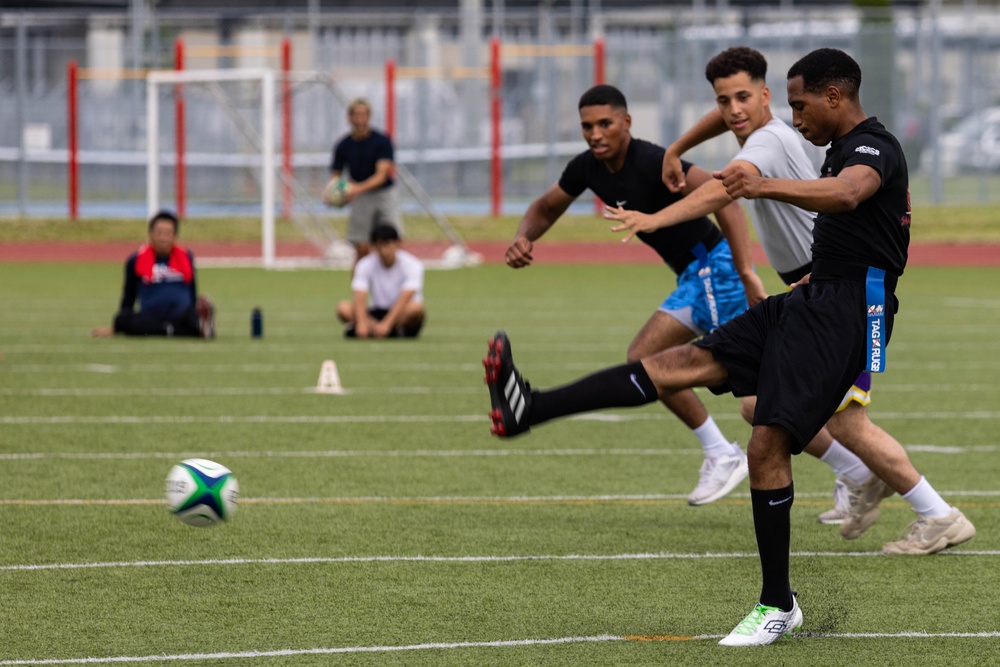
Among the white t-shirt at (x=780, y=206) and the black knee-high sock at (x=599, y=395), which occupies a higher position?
the white t-shirt at (x=780, y=206)

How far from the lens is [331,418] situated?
35.1 feet

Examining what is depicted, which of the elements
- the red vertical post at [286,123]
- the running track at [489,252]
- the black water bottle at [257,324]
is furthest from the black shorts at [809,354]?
the red vertical post at [286,123]

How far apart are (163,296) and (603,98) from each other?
892 centimetres

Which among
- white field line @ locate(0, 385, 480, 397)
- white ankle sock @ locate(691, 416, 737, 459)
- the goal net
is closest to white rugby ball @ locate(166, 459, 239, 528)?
white ankle sock @ locate(691, 416, 737, 459)

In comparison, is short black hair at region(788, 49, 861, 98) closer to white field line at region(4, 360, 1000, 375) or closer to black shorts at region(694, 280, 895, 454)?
black shorts at region(694, 280, 895, 454)

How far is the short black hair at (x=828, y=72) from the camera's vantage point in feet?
17.8

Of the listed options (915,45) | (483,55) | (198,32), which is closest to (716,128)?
(915,45)

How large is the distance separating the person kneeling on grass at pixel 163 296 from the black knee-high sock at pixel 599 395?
32.7 ft

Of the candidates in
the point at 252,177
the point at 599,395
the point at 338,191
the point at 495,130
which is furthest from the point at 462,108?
the point at 599,395

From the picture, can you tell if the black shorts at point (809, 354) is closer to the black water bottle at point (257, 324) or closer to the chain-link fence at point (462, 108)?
the black water bottle at point (257, 324)

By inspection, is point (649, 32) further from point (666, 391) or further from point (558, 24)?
point (666, 391)

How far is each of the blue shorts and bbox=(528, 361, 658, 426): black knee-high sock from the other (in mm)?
2011

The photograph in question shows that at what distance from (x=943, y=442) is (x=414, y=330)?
7040mm

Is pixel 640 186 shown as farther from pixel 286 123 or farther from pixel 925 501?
pixel 286 123
